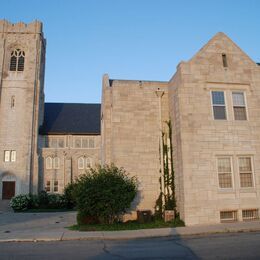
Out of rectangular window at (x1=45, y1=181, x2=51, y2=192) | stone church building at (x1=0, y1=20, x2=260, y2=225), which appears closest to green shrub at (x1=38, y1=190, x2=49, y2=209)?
rectangular window at (x1=45, y1=181, x2=51, y2=192)

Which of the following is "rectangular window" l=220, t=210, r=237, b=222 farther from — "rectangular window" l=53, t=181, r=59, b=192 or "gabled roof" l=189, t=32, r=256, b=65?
"rectangular window" l=53, t=181, r=59, b=192

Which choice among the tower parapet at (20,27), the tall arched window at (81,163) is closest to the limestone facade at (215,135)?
the tall arched window at (81,163)

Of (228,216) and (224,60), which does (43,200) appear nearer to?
(228,216)

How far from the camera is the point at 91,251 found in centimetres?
960

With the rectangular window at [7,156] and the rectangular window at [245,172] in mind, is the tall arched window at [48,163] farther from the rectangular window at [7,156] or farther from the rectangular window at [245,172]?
the rectangular window at [245,172]

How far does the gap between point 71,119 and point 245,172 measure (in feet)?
125

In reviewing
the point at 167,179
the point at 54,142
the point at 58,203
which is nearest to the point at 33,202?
the point at 58,203

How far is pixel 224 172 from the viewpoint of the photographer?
16828 millimetres

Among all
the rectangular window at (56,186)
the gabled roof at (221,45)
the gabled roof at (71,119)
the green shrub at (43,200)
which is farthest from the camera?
the gabled roof at (71,119)

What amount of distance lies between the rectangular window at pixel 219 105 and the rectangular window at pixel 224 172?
260 centimetres

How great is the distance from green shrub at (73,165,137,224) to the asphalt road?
3.72 meters

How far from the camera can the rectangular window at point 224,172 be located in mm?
16719

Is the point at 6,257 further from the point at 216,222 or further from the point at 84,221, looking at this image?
the point at 216,222

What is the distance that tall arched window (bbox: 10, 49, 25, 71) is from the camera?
145 ft
